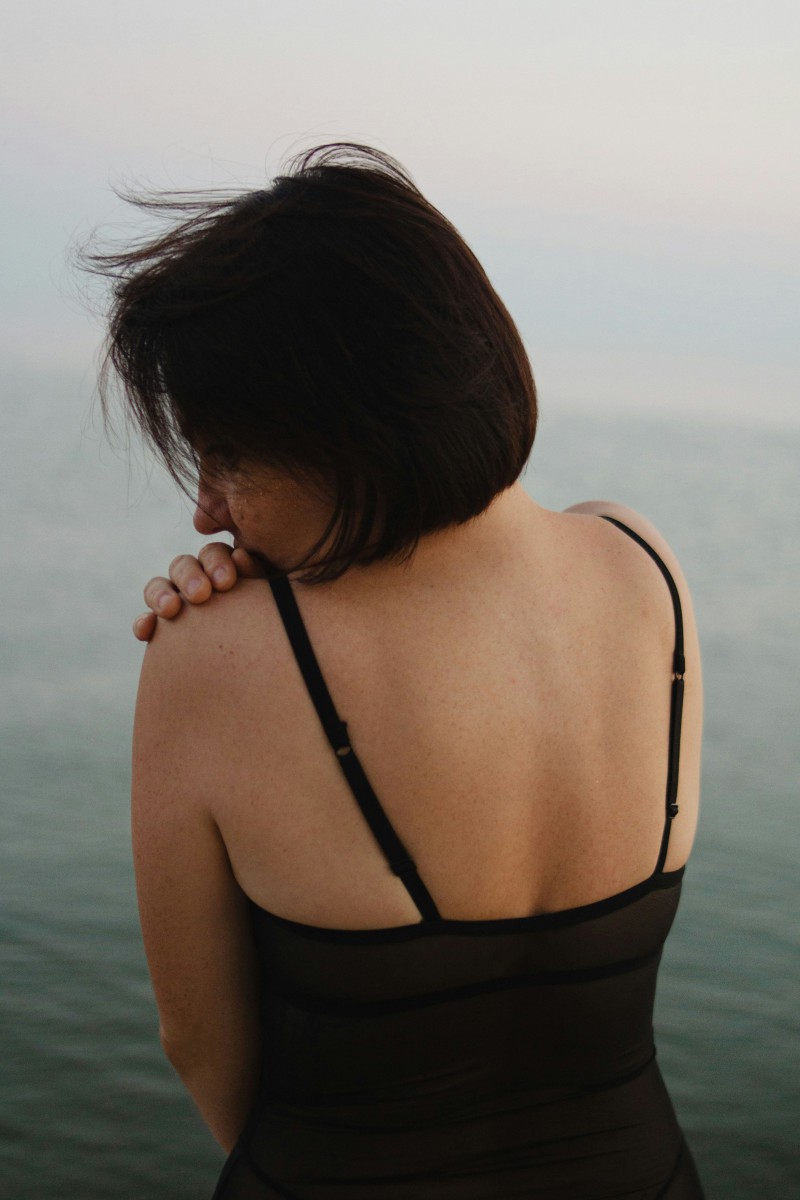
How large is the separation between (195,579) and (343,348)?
0.22 metres

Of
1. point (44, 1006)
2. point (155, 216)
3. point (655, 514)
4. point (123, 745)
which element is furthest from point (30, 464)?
point (155, 216)

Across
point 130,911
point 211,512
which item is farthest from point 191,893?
point 130,911

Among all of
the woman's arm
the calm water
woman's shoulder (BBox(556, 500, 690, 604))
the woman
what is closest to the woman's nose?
the woman

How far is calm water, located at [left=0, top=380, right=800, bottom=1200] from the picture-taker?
249cm

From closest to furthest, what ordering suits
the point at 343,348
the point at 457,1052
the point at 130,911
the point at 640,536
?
the point at 343,348 < the point at 457,1052 < the point at 640,536 < the point at 130,911

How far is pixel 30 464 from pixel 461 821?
8930 millimetres

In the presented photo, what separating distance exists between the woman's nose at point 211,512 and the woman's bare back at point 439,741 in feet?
A: 0.33

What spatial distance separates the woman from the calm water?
1.63 meters

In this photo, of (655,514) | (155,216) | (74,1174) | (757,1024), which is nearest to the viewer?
(155,216)

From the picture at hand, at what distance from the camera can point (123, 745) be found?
419 cm

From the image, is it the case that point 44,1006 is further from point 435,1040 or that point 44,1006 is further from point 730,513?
point 730,513

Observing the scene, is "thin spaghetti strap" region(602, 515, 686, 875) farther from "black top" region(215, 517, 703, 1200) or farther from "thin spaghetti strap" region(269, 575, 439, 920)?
"thin spaghetti strap" region(269, 575, 439, 920)

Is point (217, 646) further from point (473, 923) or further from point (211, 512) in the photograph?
point (473, 923)

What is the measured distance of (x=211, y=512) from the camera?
1.03 m
